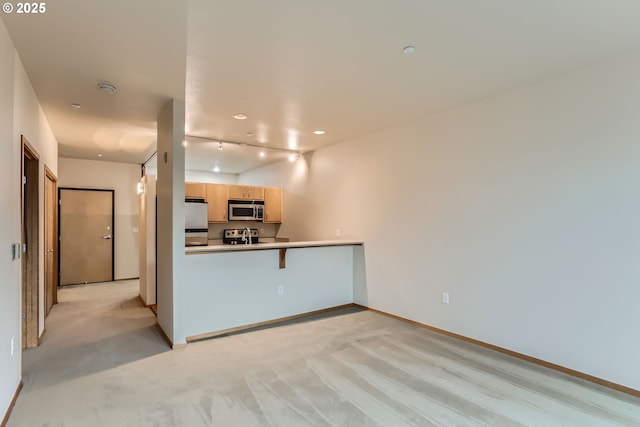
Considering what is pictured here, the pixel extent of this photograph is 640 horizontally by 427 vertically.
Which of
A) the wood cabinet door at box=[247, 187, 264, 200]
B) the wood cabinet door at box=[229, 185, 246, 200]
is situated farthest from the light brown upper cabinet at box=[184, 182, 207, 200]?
the wood cabinet door at box=[247, 187, 264, 200]

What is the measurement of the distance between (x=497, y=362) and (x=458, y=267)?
1017mm

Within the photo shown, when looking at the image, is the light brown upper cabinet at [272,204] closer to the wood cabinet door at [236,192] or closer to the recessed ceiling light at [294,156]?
the wood cabinet door at [236,192]

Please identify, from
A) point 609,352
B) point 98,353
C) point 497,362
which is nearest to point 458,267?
point 497,362

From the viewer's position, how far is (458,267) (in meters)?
3.72

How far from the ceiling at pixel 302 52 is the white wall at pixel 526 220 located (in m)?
0.31

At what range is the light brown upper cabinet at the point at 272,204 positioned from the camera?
22.4 feet

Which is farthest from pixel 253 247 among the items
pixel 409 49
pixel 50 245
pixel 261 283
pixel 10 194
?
pixel 50 245

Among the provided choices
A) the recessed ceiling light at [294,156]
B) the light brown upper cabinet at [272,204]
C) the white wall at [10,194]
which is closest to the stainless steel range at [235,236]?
the light brown upper cabinet at [272,204]

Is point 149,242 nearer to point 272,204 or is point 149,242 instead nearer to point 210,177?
point 272,204

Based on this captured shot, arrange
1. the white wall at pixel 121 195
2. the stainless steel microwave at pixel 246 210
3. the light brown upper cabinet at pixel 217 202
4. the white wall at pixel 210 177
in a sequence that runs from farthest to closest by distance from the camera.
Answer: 1. the white wall at pixel 210 177
2. the white wall at pixel 121 195
3. the stainless steel microwave at pixel 246 210
4. the light brown upper cabinet at pixel 217 202

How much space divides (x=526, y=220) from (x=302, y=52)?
2542 millimetres

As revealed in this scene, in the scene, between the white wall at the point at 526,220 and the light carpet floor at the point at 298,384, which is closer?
the light carpet floor at the point at 298,384

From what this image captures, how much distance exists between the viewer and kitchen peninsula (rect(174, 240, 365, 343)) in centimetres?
368

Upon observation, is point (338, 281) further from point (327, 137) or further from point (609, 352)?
point (609, 352)
